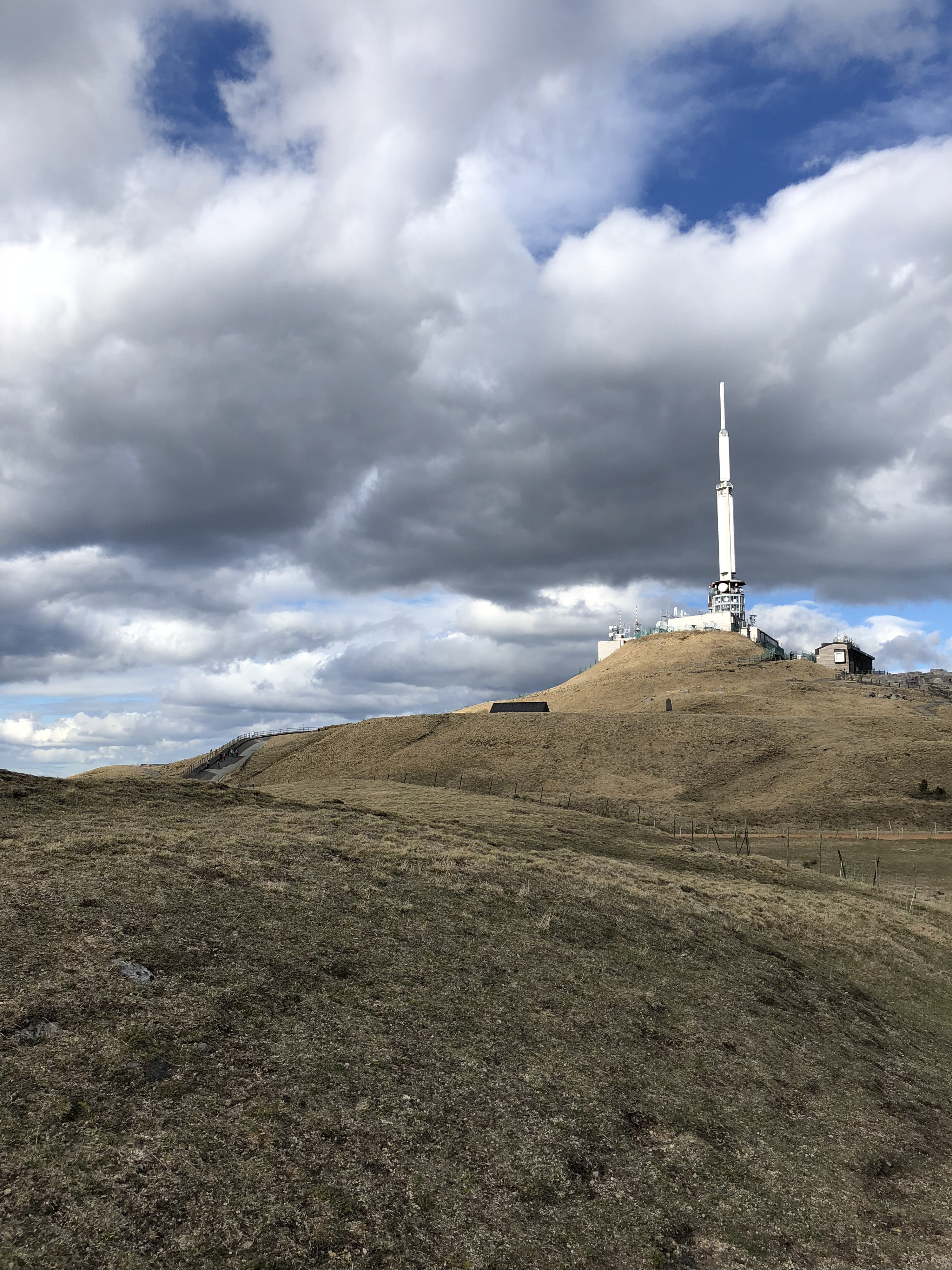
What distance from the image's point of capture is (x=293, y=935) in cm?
1466

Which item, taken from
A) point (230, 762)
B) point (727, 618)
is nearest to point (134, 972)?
point (230, 762)

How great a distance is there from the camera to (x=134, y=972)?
38.4ft

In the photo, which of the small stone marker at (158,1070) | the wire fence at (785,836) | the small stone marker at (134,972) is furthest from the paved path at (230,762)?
the small stone marker at (158,1070)

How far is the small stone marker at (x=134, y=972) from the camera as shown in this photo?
37.9 ft

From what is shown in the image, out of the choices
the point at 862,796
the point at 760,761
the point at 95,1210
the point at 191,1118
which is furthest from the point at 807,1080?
the point at 760,761

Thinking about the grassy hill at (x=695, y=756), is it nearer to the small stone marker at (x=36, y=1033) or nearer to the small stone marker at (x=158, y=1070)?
the small stone marker at (x=158, y=1070)

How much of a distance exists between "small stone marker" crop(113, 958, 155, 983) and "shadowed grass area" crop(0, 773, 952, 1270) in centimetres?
12

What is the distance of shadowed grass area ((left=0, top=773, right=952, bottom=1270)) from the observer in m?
7.86

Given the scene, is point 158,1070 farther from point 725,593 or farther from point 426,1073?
point 725,593

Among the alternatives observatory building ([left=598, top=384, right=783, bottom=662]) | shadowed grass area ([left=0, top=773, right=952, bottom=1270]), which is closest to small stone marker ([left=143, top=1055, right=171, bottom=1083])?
shadowed grass area ([left=0, top=773, right=952, bottom=1270])

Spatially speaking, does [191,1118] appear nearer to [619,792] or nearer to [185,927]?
[185,927]

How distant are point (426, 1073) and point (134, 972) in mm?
4603

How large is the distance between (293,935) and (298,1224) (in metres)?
7.26

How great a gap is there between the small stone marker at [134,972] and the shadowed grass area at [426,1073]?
12 cm
